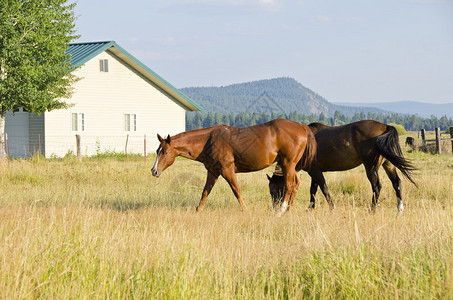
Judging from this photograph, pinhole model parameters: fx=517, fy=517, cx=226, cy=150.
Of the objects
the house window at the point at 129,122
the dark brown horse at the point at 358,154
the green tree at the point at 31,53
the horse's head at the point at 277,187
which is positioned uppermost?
the green tree at the point at 31,53

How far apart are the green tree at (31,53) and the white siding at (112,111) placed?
146 inches

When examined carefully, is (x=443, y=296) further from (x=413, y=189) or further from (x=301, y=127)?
(x=413, y=189)

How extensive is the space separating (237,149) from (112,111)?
2400 centimetres

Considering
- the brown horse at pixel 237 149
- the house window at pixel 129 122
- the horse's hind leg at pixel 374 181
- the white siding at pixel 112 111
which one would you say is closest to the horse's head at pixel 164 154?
the brown horse at pixel 237 149

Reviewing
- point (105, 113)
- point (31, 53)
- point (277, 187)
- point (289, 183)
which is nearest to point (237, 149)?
point (289, 183)

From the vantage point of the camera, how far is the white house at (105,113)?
92.8 ft

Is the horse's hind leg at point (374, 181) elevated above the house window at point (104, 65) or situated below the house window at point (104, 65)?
below

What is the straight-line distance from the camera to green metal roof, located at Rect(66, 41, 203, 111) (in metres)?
29.6

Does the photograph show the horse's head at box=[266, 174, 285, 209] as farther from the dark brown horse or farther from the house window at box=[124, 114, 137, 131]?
the house window at box=[124, 114, 137, 131]

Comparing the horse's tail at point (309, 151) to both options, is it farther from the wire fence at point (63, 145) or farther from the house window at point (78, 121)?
the house window at point (78, 121)

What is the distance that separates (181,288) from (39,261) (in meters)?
1.29

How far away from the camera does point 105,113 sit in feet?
104

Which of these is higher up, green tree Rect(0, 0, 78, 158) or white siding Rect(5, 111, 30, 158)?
green tree Rect(0, 0, 78, 158)

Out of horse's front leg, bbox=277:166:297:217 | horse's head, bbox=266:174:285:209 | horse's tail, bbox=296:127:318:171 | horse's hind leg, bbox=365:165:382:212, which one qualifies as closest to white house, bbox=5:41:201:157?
horse's head, bbox=266:174:285:209
